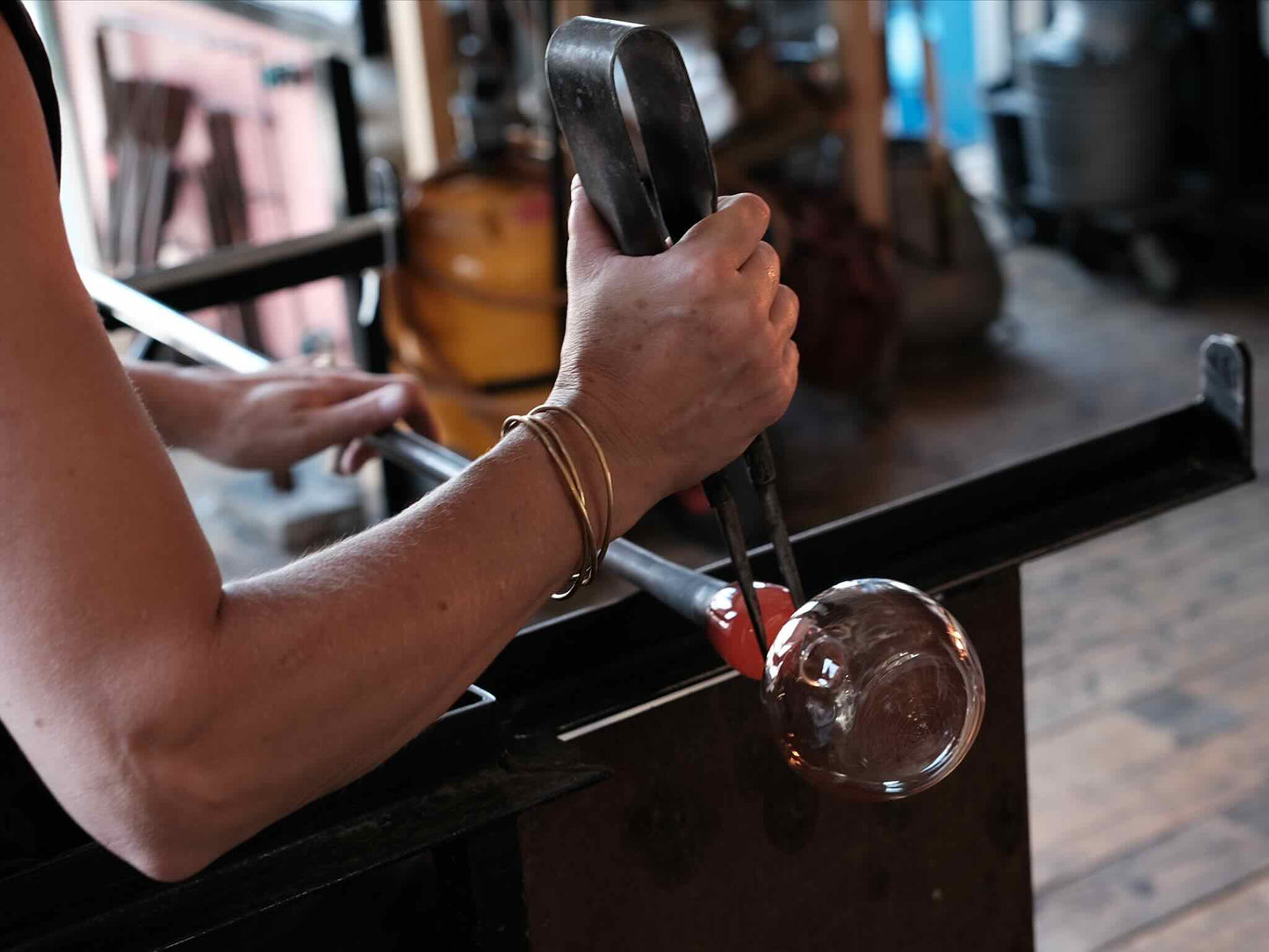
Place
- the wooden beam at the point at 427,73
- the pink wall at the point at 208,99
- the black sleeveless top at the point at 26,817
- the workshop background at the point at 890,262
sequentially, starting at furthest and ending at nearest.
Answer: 1. the pink wall at the point at 208,99
2. the wooden beam at the point at 427,73
3. the workshop background at the point at 890,262
4. the black sleeveless top at the point at 26,817

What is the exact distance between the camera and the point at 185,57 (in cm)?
350

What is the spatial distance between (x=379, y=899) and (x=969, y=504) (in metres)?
0.42

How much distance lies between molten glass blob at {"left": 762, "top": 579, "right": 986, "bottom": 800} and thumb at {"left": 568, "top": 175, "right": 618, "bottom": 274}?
18 centimetres

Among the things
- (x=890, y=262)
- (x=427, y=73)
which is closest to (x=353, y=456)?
(x=427, y=73)

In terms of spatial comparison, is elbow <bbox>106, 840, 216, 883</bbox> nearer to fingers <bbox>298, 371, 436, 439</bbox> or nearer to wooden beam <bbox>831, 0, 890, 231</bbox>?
fingers <bbox>298, 371, 436, 439</bbox>

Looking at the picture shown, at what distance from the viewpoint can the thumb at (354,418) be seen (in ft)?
3.54

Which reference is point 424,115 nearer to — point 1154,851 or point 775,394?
point 1154,851

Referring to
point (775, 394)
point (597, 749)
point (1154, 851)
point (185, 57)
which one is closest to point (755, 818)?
point (597, 749)

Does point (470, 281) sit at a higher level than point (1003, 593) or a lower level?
lower

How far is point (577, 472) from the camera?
64cm

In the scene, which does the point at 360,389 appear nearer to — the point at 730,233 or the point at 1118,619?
the point at 730,233

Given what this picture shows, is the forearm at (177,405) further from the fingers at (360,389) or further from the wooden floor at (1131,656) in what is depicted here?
the wooden floor at (1131,656)

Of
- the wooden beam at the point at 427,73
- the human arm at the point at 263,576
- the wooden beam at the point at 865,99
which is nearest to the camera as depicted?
the human arm at the point at 263,576

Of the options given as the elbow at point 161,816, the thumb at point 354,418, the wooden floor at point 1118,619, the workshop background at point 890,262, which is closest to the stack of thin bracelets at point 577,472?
the elbow at point 161,816
